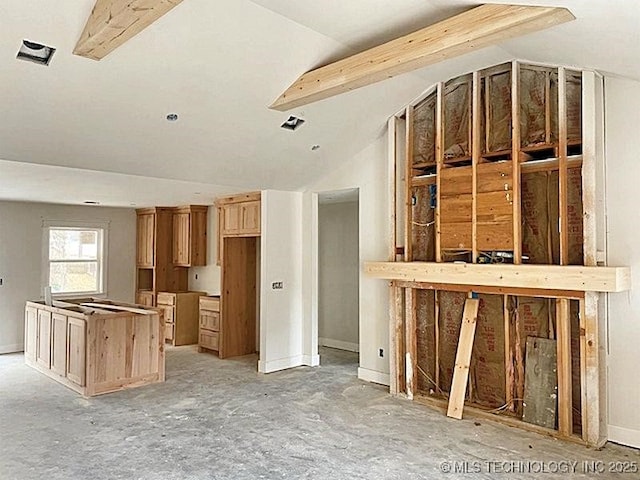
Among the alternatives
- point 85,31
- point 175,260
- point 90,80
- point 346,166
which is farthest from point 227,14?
point 175,260

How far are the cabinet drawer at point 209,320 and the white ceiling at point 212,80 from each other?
2415mm

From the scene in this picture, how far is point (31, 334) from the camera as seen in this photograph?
265 inches

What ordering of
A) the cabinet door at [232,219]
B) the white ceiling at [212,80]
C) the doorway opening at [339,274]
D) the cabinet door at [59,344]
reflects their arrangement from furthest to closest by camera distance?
the doorway opening at [339,274]
the cabinet door at [232,219]
the cabinet door at [59,344]
the white ceiling at [212,80]

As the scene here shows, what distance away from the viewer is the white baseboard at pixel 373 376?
19.2 feet

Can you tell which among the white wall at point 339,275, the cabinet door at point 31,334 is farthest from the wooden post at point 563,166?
the cabinet door at point 31,334

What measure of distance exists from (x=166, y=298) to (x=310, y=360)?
120 inches

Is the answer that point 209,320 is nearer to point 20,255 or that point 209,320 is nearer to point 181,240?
point 181,240

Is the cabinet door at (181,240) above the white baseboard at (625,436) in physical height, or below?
above

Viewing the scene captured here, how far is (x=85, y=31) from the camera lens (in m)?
3.15

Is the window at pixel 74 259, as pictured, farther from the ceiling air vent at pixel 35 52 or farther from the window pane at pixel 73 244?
the ceiling air vent at pixel 35 52

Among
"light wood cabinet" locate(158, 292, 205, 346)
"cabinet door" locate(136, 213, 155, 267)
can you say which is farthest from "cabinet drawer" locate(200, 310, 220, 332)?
"cabinet door" locate(136, 213, 155, 267)

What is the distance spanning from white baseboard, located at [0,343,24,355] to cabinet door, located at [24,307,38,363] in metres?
1.07

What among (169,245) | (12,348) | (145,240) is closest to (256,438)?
(169,245)

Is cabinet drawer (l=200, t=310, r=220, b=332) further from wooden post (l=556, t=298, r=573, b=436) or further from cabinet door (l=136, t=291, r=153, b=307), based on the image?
wooden post (l=556, t=298, r=573, b=436)
